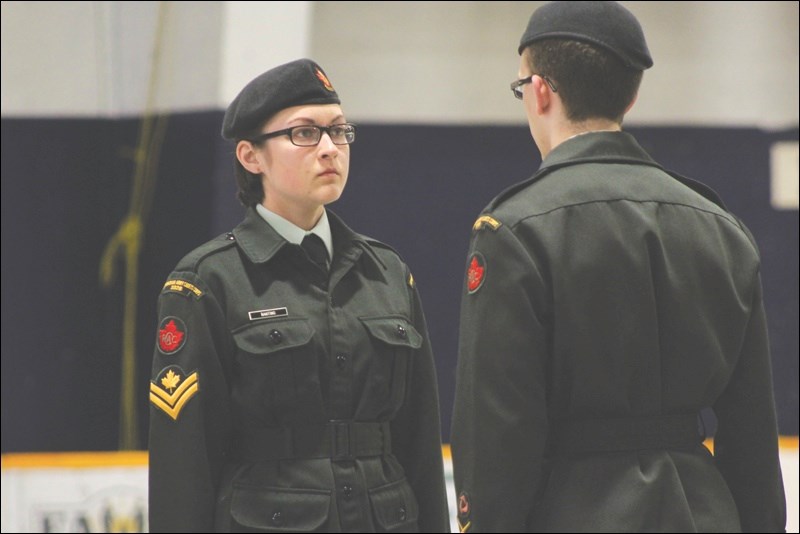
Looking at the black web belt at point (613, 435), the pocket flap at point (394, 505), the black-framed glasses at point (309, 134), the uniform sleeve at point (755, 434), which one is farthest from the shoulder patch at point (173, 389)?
the uniform sleeve at point (755, 434)

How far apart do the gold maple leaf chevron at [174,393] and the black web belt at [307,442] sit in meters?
0.12

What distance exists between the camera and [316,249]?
2.24 meters

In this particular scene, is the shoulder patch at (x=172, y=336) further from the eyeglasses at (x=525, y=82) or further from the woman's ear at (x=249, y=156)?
the eyeglasses at (x=525, y=82)

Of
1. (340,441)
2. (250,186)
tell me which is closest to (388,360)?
(340,441)

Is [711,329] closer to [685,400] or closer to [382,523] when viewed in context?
[685,400]

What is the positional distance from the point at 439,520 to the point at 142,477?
6.12 ft

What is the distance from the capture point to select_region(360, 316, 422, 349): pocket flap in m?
2.18

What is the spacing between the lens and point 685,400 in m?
1.89

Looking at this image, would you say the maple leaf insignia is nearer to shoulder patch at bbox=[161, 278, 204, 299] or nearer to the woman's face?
shoulder patch at bbox=[161, 278, 204, 299]

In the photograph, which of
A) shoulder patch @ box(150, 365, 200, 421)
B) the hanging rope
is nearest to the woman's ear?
shoulder patch @ box(150, 365, 200, 421)

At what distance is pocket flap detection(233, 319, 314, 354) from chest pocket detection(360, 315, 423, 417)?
0.40ft

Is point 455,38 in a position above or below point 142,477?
above

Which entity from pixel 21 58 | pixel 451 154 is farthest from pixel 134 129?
pixel 451 154

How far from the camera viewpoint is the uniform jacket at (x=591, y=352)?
5.95 feet
